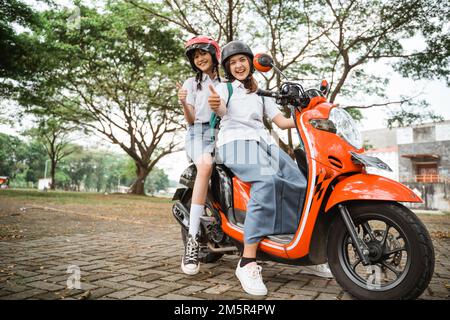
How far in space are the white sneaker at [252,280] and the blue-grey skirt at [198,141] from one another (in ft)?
3.11

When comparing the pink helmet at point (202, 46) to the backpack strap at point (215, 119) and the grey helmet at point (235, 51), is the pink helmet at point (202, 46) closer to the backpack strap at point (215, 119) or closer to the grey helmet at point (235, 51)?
the grey helmet at point (235, 51)

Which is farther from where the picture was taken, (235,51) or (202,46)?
(202,46)

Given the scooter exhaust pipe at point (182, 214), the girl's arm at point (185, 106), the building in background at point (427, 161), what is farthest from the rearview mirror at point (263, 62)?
the building in background at point (427, 161)

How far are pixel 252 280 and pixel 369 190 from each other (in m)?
0.92

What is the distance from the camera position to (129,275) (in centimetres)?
266

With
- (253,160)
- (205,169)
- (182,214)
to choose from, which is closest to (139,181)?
(182,214)

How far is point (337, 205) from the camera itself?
85.1 inches

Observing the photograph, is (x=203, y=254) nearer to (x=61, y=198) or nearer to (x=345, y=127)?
(x=345, y=127)

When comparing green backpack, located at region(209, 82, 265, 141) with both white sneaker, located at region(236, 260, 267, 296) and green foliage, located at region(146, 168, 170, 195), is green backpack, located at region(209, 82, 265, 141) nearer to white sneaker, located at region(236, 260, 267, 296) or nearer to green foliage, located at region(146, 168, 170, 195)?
white sneaker, located at region(236, 260, 267, 296)

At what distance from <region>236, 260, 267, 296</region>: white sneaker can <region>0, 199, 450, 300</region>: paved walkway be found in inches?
2.3
